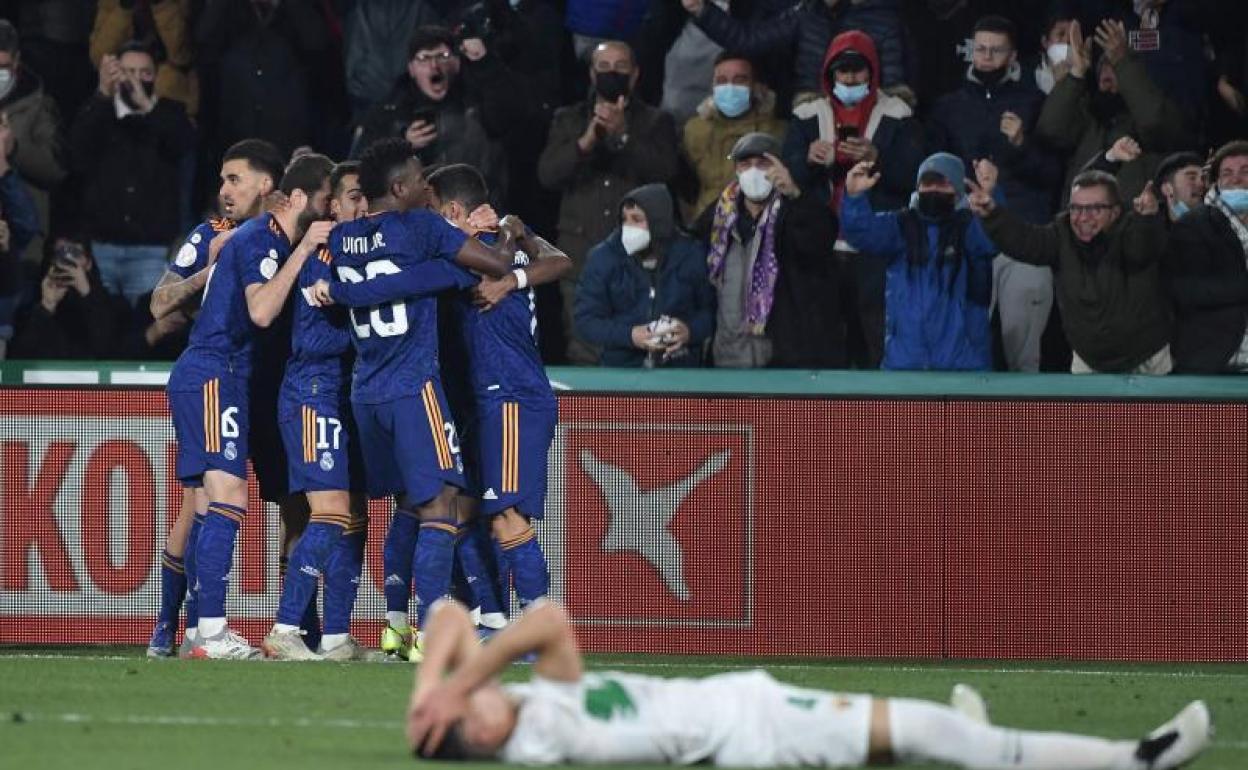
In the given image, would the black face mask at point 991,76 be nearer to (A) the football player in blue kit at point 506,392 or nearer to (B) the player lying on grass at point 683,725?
(A) the football player in blue kit at point 506,392

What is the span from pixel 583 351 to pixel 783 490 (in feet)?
6.36

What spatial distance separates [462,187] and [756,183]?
2.81 meters

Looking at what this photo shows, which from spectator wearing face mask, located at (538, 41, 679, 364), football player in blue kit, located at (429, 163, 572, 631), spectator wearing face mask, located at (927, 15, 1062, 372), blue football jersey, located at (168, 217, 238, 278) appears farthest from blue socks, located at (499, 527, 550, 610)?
spectator wearing face mask, located at (927, 15, 1062, 372)

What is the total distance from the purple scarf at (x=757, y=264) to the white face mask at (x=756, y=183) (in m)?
0.07

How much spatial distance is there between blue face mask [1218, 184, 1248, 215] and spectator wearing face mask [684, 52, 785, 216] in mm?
2760

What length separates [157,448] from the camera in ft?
45.4

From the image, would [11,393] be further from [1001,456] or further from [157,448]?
[1001,456]

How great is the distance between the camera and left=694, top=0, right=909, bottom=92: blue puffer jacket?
1559 cm

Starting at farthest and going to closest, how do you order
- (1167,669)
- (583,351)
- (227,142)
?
(227,142) → (583,351) → (1167,669)

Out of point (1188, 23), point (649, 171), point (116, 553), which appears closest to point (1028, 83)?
point (1188, 23)

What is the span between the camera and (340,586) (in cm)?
1195

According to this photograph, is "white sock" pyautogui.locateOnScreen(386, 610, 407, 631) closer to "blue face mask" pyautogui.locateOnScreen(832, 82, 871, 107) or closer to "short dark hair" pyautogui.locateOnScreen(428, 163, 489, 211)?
"short dark hair" pyautogui.locateOnScreen(428, 163, 489, 211)

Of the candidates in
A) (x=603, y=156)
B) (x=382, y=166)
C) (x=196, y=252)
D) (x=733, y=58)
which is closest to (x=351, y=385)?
(x=382, y=166)

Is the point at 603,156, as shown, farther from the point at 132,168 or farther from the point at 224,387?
the point at 224,387
